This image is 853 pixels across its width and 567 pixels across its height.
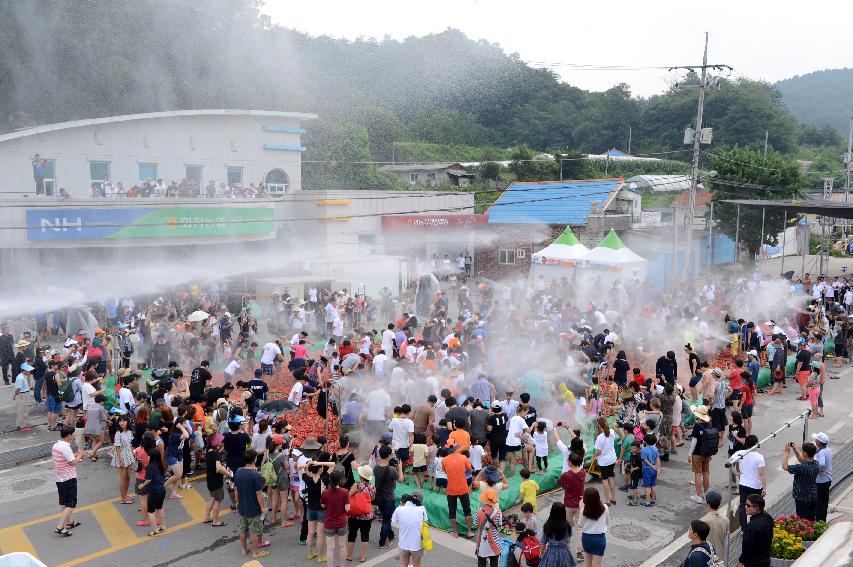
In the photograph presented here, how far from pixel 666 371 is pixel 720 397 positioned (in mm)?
2039

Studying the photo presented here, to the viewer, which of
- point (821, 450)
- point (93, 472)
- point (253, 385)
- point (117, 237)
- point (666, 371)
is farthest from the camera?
Result: point (117, 237)

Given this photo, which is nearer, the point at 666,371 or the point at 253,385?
the point at 253,385

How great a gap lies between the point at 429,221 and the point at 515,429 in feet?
84.5

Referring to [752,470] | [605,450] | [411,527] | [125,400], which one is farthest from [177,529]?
[752,470]

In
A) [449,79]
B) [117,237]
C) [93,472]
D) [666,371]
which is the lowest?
[93,472]

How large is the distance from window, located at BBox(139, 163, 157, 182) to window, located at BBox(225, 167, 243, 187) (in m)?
3.38

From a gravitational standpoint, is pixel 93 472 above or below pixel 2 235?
below

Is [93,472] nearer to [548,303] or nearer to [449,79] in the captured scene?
[548,303]

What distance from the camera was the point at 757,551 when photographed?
7543 millimetres

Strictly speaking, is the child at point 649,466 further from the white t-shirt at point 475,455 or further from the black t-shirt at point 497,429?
the white t-shirt at point 475,455

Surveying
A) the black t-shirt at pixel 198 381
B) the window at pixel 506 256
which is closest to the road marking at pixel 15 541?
the black t-shirt at pixel 198 381

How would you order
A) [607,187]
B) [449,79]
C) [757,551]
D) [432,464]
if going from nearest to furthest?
[757,551] → [432,464] → [607,187] → [449,79]

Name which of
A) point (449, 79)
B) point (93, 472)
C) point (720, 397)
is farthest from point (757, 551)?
point (449, 79)

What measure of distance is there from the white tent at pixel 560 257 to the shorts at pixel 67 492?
20.2 metres
